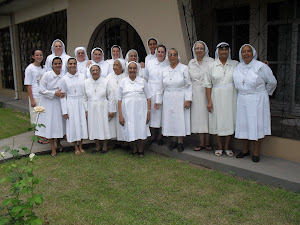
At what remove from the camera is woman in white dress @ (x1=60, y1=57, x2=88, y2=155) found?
17.4 feet

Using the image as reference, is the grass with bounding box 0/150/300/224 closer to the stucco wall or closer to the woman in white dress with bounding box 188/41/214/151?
the woman in white dress with bounding box 188/41/214/151

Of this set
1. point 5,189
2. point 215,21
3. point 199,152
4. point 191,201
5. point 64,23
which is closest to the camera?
point 191,201

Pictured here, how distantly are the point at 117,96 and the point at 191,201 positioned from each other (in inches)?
87.6

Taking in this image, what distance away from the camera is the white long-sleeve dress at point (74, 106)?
5324mm

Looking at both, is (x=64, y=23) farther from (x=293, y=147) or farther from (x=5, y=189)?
(x=293, y=147)

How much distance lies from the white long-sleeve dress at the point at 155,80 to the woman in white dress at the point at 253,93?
1258mm

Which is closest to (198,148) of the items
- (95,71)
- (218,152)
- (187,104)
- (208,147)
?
(208,147)

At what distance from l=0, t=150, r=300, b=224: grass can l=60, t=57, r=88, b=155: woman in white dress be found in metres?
0.60

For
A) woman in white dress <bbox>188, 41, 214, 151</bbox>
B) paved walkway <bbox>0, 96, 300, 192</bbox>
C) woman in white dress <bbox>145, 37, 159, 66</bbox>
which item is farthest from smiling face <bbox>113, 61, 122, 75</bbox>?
paved walkway <bbox>0, 96, 300, 192</bbox>

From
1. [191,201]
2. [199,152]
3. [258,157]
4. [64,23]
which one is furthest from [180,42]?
[64,23]

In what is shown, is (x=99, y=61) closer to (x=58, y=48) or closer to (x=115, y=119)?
(x=58, y=48)

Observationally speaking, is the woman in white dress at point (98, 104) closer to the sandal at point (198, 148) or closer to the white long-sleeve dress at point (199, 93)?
the white long-sleeve dress at point (199, 93)

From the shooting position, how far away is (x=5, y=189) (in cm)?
419

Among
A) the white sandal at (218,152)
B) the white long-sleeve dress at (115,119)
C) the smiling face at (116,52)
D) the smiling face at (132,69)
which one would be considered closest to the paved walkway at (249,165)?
the white sandal at (218,152)
